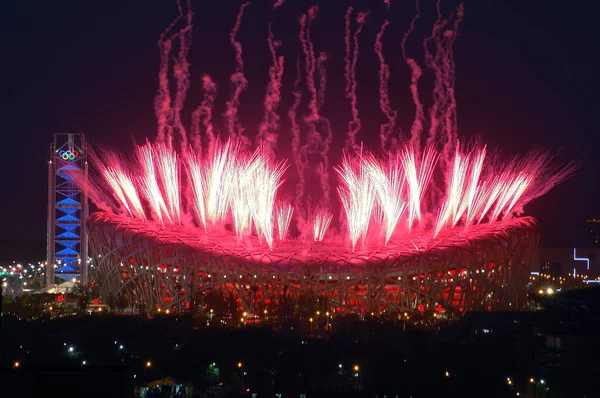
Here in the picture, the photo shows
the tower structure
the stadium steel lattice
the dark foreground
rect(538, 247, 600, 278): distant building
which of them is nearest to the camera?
the dark foreground

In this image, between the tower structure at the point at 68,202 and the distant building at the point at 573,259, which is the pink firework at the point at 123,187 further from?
the distant building at the point at 573,259

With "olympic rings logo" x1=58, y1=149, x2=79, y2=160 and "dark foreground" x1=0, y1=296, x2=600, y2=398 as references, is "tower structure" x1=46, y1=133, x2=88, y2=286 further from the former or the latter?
"dark foreground" x1=0, y1=296, x2=600, y2=398

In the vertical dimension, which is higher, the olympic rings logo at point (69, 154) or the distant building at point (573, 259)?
the olympic rings logo at point (69, 154)

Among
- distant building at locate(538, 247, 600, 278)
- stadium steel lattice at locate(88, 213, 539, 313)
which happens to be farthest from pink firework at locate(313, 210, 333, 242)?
distant building at locate(538, 247, 600, 278)

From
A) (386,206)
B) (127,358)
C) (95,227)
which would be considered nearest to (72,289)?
(95,227)

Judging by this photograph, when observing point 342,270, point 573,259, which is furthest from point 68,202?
point 573,259

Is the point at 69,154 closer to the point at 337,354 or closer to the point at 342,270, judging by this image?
the point at 342,270

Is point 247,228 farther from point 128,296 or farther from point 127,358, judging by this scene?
point 127,358

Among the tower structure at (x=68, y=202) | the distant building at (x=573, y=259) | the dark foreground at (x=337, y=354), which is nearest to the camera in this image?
the dark foreground at (x=337, y=354)

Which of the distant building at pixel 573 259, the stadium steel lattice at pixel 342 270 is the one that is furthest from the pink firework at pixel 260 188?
the distant building at pixel 573 259
